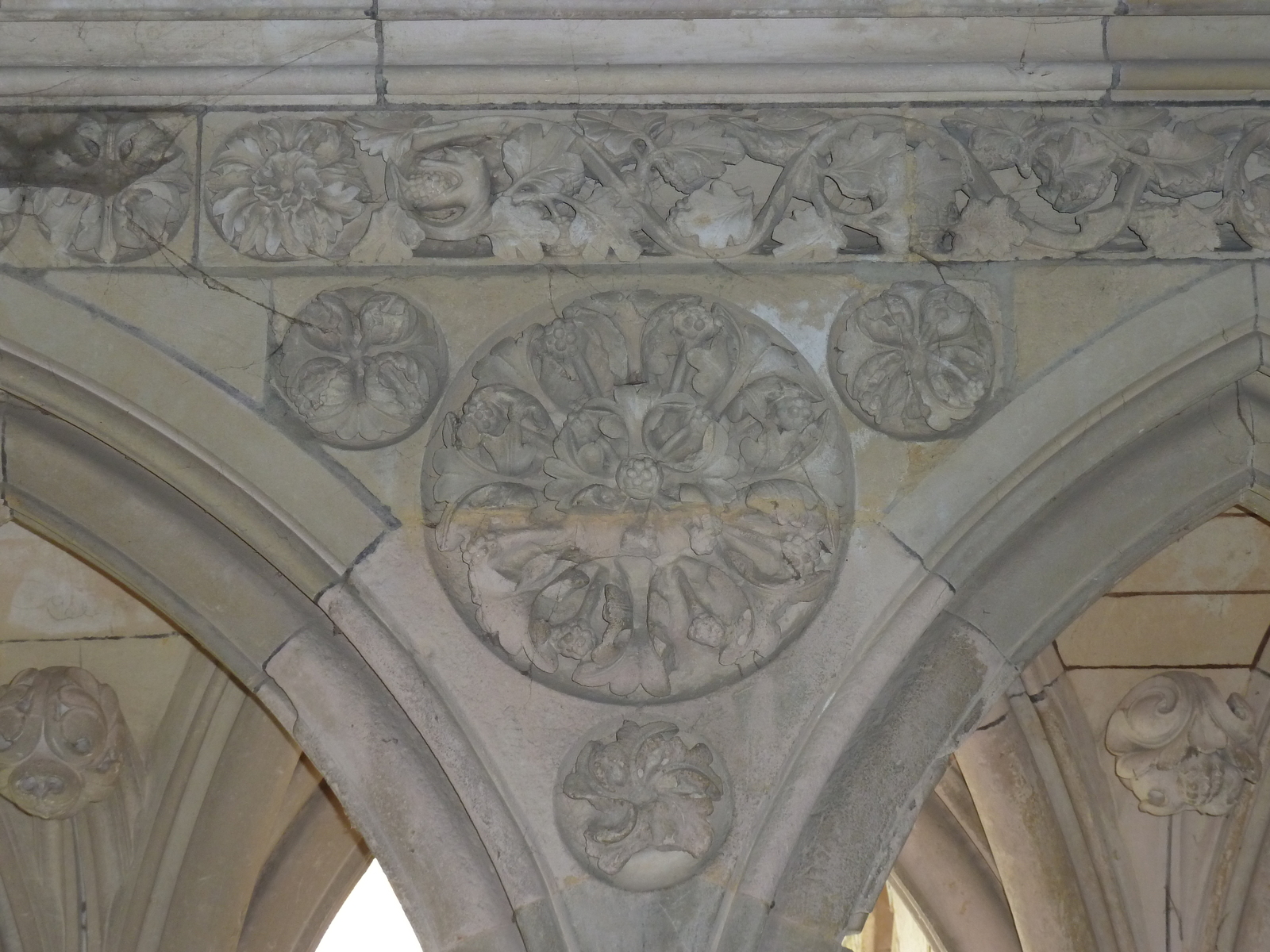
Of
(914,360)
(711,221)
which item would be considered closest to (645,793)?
(914,360)

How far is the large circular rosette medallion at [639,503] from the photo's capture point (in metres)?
2.65

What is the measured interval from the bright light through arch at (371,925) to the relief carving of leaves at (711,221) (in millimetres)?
3543

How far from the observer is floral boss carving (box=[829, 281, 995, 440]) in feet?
8.87

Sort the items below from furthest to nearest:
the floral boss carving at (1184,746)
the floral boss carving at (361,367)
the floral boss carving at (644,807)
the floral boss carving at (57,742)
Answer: the floral boss carving at (1184,746) < the floral boss carving at (57,742) < the floral boss carving at (361,367) < the floral boss carving at (644,807)

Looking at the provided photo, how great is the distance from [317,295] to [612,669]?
2.37ft

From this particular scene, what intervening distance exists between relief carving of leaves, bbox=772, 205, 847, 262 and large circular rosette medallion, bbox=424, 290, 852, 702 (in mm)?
157

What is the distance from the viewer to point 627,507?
105 inches

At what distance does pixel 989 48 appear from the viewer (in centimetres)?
279

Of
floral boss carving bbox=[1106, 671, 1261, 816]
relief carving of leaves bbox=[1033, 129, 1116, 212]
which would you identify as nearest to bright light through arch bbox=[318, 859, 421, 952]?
floral boss carving bbox=[1106, 671, 1261, 816]

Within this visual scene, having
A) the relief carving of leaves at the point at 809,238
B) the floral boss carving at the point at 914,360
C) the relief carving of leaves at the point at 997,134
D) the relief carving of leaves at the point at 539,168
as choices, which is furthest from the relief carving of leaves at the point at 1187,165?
the relief carving of leaves at the point at 539,168

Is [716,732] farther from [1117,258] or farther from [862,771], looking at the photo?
[1117,258]

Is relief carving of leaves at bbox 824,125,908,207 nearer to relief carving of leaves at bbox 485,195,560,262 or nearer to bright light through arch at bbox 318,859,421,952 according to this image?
relief carving of leaves at bbox 485,195,560,262

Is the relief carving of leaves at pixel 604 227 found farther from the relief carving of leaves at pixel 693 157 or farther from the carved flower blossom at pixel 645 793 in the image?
the carved flower blossom at pixel 645 793

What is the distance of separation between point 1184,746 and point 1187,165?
1.45 metres
